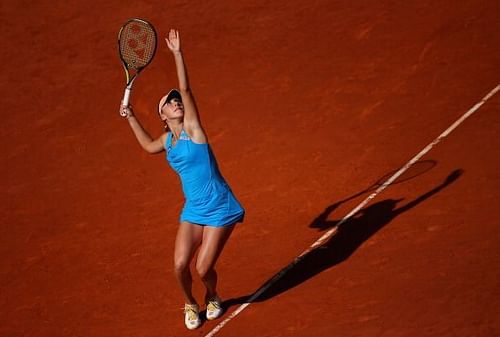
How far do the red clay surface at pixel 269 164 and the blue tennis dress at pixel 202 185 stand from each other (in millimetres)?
1160

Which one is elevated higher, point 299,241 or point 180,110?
point 180,110

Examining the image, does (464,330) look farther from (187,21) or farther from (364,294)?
(187,21)

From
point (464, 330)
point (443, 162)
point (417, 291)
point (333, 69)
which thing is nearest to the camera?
point (464, 330)

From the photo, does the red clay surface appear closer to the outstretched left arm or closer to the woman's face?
the outstretched left arm

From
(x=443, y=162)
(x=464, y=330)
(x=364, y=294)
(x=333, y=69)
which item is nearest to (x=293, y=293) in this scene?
(x=364, y=294)

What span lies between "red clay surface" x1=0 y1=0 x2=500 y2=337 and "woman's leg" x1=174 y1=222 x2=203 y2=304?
2.24ft

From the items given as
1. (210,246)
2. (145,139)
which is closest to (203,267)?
(210,246)

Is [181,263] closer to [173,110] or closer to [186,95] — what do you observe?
[173,110]

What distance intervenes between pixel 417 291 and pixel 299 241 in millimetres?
1795

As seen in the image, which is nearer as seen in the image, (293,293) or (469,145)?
(293,293)

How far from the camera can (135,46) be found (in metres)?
8.50

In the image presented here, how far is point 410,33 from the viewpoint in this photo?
541 inches

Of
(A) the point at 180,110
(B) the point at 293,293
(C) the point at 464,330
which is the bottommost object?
(C) the point at 464,330

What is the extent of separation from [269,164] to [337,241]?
2222mm
